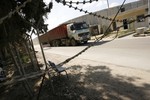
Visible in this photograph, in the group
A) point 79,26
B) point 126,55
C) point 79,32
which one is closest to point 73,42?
point 79,32

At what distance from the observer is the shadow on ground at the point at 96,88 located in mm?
6547

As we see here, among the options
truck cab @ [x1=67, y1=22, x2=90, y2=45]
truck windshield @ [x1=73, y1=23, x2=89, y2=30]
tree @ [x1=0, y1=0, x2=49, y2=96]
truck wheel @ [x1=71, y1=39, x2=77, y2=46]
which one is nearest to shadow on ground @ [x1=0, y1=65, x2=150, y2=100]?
tree @ [x1=0, y1=0, x2=49, y2=96]

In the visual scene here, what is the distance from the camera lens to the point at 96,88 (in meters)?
7.60

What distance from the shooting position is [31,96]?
7.85 m

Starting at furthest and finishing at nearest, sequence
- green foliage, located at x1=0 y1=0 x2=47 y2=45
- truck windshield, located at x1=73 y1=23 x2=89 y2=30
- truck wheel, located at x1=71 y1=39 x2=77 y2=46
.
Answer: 1. truck wheel, located at x1=71 y1=39 x2=77 y2=46
2. truck windshield, located at x1=73 y1=23 x2=89 y2=30
3. green foliage, located at x1=0 y1=0 x2=47 y2=45

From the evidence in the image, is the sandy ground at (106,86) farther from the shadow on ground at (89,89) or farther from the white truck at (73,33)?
the white truck at (73,33)

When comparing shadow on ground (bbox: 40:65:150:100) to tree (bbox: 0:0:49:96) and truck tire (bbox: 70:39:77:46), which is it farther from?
truck tire (bbox: 70:39:77:46)

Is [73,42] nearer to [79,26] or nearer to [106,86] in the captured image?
[79,26]

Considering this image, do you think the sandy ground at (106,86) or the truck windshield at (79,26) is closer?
the sandy ground at (106,86)

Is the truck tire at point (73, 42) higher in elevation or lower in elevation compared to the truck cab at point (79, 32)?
lower

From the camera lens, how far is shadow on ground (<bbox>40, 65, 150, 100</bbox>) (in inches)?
258

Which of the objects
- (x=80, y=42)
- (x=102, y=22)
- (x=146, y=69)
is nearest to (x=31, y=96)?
(x=146, y=69)

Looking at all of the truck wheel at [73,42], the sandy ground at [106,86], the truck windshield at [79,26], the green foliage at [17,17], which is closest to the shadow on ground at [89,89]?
the sandy ground at [106,86]

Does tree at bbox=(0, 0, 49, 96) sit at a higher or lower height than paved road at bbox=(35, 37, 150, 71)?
higher
